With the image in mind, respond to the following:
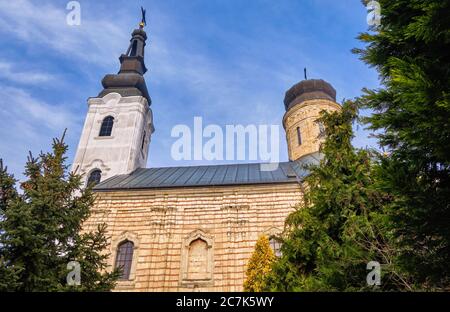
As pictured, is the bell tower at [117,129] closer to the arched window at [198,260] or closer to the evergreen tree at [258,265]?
the arched window at [198,260]

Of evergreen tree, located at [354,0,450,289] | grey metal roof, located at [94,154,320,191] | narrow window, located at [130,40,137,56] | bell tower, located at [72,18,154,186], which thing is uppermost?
narrow window, located at [130,40,137,56]

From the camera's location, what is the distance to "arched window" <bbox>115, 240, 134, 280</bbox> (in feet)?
49.9

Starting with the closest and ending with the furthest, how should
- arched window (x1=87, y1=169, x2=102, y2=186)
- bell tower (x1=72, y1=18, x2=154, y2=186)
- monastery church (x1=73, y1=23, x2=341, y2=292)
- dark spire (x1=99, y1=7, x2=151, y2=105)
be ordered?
monastery church (x1=73, y1=23, x2=341, y2=292) → arched window (x1=87, y1=169, x2=102, y2=186) → bell tower (x1=72, y1=18, x2=154, y2=186) → dark spire (x1=99, y1=7, x2=151, y2=105)

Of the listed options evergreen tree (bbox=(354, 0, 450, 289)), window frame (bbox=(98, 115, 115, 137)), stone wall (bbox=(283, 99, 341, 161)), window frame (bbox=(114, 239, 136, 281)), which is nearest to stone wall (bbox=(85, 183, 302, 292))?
window frame (bbox=(114, 239, 136, 281))

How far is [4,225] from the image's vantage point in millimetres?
7422

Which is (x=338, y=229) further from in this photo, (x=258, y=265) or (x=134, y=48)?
(x=134, y=48)

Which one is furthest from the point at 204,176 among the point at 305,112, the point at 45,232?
the point at 45,232

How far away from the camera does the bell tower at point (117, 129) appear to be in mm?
21609

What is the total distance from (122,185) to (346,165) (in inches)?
539

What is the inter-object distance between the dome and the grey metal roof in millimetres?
6351

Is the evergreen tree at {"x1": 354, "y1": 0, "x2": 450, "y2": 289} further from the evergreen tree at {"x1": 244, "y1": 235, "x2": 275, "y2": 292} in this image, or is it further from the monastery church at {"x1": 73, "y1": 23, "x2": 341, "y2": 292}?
the evergreen tree at {"x1": 244, "y1": 235, "x2": 275, "y2": 292}

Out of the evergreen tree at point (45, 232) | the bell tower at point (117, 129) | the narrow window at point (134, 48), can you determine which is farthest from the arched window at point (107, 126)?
the evergreen tree at point (45, 232)
